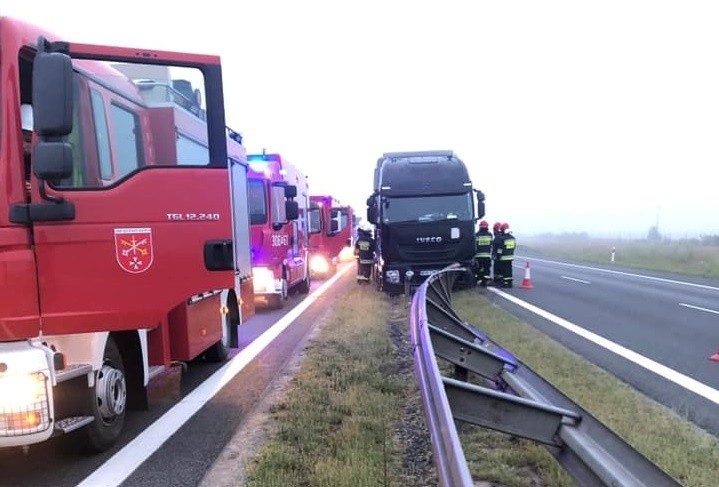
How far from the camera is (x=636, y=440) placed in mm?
4754

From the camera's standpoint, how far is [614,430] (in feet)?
16.1

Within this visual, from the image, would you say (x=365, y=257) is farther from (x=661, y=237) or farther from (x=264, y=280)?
(x=661, y=237)

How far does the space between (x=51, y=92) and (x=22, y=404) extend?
187 cm

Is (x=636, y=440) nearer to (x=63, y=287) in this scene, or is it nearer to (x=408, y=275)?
(x=63, y=287)

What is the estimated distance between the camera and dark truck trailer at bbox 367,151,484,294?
15773mm

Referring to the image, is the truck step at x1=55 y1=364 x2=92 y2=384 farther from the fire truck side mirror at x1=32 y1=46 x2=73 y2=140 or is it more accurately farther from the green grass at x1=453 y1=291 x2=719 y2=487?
the green grass at x1=453 y1=291 x2=719 y2=487

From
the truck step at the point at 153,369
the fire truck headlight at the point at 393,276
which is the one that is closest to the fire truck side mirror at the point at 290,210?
the fire truck headlight at the point at 393,276

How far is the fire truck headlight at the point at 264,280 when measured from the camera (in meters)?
13.2

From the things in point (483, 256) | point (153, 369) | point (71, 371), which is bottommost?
point (153, 369)

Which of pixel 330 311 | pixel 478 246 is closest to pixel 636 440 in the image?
pixel 330 311

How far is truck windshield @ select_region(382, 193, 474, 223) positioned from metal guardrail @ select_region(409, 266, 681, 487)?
417 inches

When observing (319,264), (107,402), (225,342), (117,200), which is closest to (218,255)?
(117,200)

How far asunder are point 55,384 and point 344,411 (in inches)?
95.1

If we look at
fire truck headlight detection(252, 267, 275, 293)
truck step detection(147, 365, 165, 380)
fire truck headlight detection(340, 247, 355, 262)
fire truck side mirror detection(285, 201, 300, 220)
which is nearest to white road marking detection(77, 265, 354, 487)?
truck step detection(147, 365, 165, 380)
